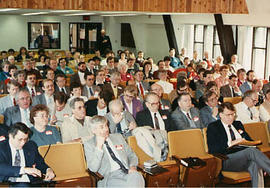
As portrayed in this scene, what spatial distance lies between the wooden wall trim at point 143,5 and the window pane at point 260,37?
46.8 inches

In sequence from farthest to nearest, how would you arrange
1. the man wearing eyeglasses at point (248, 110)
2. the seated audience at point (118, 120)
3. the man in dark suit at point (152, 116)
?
the man wearing eyeglasses at point (248, 110) → the man in dark suit at point (152, 116) → the seated audience at point (118, 120)

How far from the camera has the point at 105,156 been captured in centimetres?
450

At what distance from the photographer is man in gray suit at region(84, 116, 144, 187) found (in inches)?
171

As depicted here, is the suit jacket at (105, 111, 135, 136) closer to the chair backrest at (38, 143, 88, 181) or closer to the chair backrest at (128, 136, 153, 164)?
the chair backrest at (128, 136, 153, 164)

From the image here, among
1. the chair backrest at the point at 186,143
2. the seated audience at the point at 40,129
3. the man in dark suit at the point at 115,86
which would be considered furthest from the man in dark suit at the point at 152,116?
the man in dark suit at the point at 115,86

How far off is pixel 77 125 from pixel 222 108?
1906mm

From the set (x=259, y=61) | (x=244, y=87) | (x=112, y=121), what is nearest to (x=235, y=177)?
(x=112, y=121)

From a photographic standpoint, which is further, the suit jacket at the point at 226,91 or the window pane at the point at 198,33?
the window pane at the point at 198,33

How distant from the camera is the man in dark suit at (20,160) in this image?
4.01 meters

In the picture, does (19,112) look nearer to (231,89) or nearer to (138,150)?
(138,150)

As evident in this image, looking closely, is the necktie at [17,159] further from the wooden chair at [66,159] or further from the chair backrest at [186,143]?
the chair backrest at [186,143]

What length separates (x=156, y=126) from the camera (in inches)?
226

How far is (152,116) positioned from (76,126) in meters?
1.10

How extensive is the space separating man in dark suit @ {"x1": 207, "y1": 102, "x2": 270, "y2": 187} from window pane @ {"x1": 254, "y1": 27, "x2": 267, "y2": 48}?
694 centimetres
